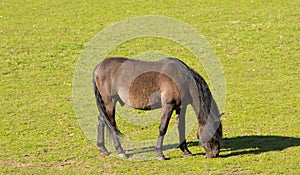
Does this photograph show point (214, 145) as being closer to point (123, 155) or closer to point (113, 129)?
point (123, 155)

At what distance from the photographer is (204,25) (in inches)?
986

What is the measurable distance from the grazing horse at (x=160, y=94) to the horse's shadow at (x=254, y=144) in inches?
29.7

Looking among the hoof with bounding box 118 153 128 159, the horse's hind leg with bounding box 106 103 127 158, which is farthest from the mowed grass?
the horse's hind leg with bounding box 106 103 127 158

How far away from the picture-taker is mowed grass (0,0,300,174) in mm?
12672

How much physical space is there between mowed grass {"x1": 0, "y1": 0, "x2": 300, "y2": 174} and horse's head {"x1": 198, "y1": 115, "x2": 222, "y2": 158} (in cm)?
20

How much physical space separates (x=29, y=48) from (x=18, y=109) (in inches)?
255

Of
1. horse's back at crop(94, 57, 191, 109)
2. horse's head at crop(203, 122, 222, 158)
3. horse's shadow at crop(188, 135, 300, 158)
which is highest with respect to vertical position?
horse's back at crop(94, 57, 191, 109)

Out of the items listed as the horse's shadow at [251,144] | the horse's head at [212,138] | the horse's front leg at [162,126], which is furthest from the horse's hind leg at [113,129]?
the horse's head at [212,138]

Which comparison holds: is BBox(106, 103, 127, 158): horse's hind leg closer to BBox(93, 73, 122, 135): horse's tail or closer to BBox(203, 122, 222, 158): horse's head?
BBox(93, 73, 122, 135): horse's tail

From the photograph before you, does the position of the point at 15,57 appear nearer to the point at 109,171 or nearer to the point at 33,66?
the point at 33,66

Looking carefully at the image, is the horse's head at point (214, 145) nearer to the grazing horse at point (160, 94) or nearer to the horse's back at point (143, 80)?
the grazing horse at point (160, 94)

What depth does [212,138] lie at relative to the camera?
12516 mm

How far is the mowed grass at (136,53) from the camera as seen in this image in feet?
41.6

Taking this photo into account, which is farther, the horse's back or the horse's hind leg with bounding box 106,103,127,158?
the horse's hind leg with bounding box 106,103,127,158
